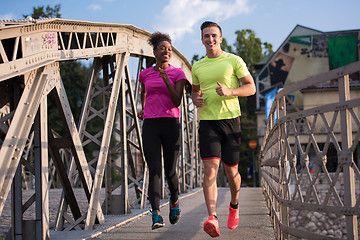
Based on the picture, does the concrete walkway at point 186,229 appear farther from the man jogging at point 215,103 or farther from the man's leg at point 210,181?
the man jogging at point 215,103

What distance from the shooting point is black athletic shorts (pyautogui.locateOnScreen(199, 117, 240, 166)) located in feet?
17.1

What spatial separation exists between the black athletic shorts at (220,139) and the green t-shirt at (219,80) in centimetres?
6

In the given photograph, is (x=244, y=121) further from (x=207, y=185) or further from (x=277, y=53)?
(x=207, y=185)

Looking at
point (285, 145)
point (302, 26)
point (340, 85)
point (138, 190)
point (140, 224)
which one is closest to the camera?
point (340, 85)

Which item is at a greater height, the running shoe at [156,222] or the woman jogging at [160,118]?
the woman jogging at [160,118]

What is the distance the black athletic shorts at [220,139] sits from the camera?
5215mm

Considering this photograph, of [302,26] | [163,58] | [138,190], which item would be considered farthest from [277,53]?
[163,58]

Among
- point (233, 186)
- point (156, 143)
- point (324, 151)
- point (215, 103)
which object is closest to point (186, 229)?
point (233, 186)

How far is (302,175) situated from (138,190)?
5466 millimetres

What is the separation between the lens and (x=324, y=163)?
3895 mm

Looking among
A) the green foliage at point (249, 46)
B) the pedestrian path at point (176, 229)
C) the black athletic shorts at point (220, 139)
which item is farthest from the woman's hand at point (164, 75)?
the green foliage at point (249, 46)

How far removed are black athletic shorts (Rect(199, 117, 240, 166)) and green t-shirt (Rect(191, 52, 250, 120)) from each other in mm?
63

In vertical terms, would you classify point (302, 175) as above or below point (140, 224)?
above

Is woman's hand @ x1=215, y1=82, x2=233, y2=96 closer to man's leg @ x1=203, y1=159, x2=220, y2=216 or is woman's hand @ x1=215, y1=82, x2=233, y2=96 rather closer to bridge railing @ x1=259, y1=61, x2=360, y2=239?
bridge railing @ x1=259, y1=61, x2=360, y2=239
